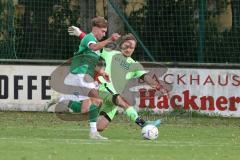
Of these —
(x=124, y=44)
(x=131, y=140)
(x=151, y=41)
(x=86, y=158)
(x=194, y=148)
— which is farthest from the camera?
(x=151, y=41)

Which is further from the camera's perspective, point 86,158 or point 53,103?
point 53,103

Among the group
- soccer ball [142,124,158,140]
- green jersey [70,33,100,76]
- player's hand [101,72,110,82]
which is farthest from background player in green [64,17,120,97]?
soccer ball [142,124,158,140]

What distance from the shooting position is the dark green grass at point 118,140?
38.2 feet

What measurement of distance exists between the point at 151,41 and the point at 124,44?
24.1ft

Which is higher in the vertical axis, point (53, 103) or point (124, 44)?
point (124, 44)

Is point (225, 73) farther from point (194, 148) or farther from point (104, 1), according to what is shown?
point (194, 148)

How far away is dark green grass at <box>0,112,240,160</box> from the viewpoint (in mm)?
11656

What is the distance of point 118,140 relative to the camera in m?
14.1

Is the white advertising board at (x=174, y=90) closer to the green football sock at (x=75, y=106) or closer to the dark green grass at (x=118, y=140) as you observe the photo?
the dark green grass at (x=118, y=140)

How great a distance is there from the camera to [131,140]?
563 inches

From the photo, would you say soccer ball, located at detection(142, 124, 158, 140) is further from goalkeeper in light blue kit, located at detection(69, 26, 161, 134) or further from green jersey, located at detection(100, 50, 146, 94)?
green jersey, located at detection(100, 50, 146, 94)

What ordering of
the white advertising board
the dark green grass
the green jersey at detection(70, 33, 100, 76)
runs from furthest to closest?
the white advertising board < the green jersey at detection(70, 33, 100, 76) < the dark green grass

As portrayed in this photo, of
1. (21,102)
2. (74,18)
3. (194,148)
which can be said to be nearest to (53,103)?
(21,102)

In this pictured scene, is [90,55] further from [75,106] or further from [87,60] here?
[75,106]
